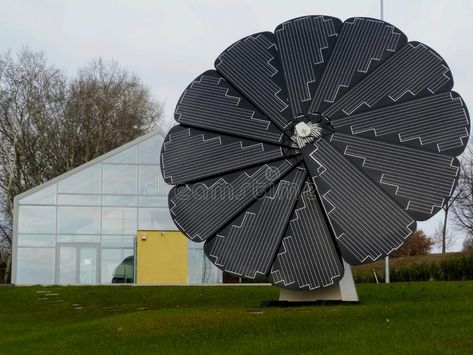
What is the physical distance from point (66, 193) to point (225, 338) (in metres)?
27.5

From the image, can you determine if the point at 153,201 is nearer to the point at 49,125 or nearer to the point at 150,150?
the point at 150,150

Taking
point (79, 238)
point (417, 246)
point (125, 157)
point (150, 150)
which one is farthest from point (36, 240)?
point (417, 246)

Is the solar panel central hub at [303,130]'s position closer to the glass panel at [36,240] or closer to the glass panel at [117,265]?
the glass panel at [117,265]

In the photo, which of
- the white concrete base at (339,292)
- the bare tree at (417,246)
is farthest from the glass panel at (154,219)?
the bare tree at (417,246)

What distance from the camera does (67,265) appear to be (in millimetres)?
39625

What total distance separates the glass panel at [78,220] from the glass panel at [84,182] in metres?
0.96

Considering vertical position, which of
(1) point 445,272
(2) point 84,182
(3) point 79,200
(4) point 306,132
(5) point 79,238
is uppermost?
(2) point 84,182

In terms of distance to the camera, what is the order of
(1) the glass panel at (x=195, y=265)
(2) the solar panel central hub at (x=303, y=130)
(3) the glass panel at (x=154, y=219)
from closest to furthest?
(2) the solar panel central hub at (x=303, y=130) < (1) the glass panel at (x=195, y=265) < (3) the glass panel at (x=154, y=219)

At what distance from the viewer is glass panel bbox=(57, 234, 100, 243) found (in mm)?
39562

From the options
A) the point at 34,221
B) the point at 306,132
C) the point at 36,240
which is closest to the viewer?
the point at 306,132

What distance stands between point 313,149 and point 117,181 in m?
24.2

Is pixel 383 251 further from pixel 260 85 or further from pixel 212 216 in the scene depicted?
pixel 260 85

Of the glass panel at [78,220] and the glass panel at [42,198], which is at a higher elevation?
the glass panel at [42,198]

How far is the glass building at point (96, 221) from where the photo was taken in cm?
3931
